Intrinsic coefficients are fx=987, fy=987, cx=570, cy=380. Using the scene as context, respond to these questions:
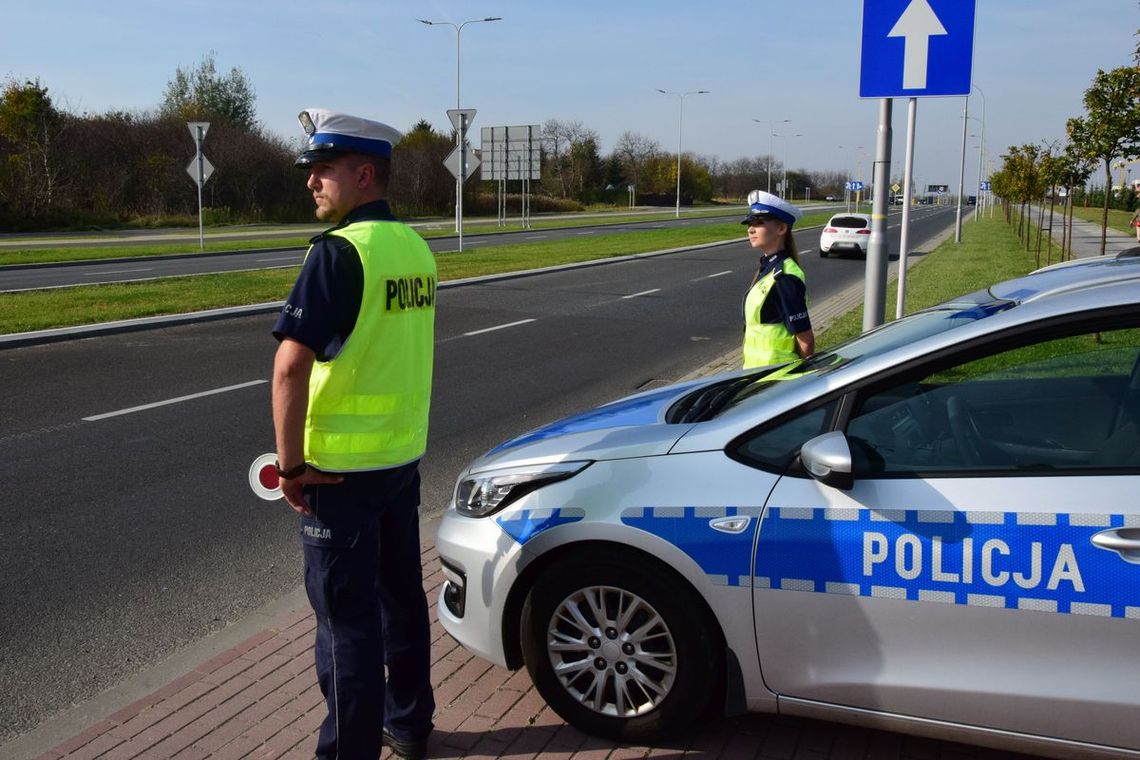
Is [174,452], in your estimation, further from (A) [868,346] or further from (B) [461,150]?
(B) [461,150]

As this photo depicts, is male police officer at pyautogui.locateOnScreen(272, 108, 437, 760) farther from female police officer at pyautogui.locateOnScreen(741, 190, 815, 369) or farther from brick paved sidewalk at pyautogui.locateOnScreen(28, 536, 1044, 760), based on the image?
female police officer at pyautogui.locateOnScreen(741, 190, 815, 369)

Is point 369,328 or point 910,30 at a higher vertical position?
point 910,30

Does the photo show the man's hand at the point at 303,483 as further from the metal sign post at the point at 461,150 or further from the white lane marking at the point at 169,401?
the metal sign post at the point at 461,150

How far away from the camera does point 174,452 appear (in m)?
6.88

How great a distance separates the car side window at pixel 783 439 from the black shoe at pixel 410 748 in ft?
4.38

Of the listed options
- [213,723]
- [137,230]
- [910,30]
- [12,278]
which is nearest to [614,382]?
[910,30]

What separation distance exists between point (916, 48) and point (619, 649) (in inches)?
177

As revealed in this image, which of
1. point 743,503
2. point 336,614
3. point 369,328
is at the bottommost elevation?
point 336,614

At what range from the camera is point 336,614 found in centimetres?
272

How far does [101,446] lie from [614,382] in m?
4.68

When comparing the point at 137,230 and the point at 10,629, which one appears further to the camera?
the point at 137,230

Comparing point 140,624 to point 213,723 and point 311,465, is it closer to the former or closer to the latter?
point 213,723

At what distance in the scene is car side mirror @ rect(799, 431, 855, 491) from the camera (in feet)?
8.71

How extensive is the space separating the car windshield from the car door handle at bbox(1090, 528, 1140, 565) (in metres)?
0.72
